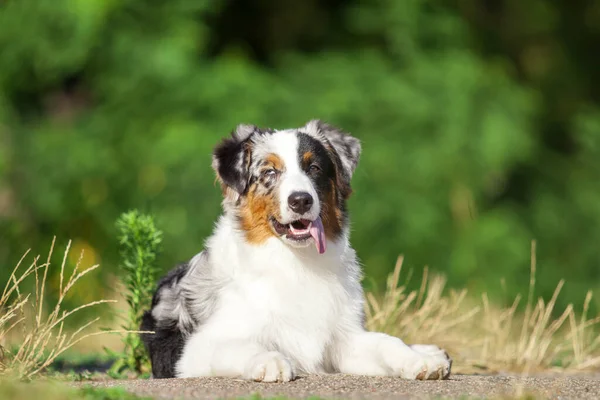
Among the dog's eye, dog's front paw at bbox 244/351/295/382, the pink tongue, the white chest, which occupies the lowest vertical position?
dog's front paw at bbox 244/351/295/382

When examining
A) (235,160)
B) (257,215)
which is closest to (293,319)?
(257,215)

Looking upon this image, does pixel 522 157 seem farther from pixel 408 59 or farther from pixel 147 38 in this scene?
pixel 147 38

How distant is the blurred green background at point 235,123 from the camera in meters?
16.3

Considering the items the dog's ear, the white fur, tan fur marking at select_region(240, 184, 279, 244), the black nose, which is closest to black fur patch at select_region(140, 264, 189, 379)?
the white fur

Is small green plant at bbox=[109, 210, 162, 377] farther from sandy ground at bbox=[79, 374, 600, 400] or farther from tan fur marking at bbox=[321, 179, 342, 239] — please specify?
tan fur marking at bbox=[321, 179, 342, 239]

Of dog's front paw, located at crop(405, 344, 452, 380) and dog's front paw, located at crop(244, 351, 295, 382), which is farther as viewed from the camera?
dog's front paw, located at crop(405, 344, 452, 380)

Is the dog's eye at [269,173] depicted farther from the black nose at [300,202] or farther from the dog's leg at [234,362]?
the dog's leg at [234,362]

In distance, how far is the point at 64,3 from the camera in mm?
16156

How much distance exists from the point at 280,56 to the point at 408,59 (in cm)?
253

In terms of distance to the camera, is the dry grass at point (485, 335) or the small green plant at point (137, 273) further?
the dry grass at point (485, 335)

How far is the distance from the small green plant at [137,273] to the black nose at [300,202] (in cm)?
170

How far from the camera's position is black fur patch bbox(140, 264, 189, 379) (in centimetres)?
641

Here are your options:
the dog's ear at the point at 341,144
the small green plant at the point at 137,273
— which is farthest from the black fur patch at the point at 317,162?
the small green plant at the point at 137,273

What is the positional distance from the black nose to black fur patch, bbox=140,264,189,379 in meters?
1.28
